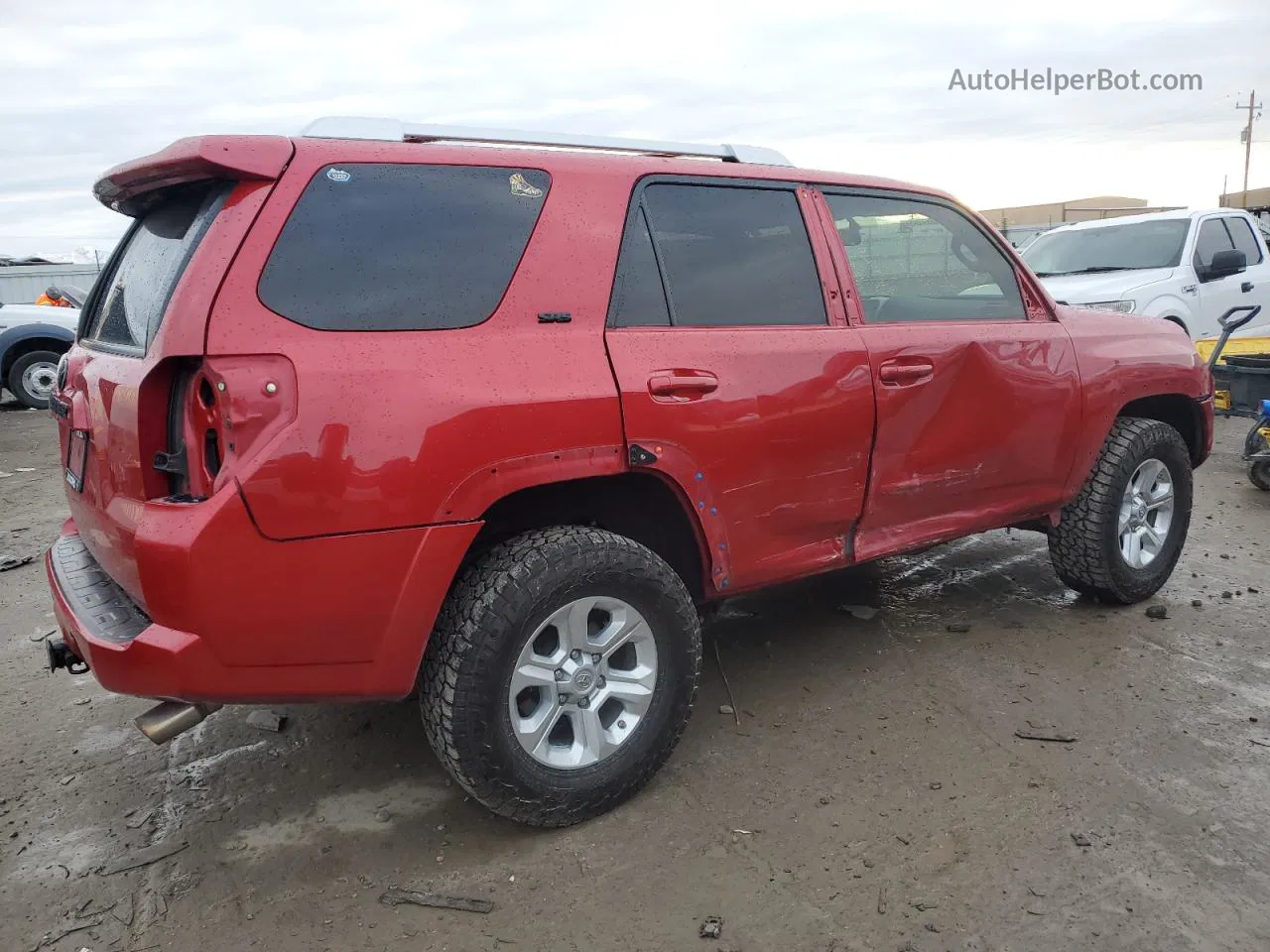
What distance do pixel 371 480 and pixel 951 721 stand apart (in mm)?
2157

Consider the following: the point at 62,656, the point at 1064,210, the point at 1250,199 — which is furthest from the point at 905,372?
the point at 1064,210

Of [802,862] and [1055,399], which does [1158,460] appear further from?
[802,862]

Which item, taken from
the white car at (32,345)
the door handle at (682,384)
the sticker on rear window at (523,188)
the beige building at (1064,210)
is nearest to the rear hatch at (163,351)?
the sticker on rear window at (523,188)

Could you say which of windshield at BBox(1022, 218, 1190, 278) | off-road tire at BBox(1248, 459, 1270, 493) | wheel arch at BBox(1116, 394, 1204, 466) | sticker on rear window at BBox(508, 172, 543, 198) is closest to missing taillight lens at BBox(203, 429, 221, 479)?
sticker on rear window at BBox(508, 172, 543, 198)

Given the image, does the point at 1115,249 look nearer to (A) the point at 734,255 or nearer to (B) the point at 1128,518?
(B) the point at 1128,518

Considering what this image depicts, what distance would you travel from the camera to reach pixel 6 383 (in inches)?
460

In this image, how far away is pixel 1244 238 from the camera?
31.5ft

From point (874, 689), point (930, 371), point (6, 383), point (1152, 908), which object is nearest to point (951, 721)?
point (874, 689)

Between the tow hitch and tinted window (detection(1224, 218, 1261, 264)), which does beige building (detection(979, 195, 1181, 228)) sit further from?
the tow hitch

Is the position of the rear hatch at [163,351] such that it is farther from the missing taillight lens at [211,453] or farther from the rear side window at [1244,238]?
the rear side window at [1244,238]

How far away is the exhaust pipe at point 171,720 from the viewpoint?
7.95ft

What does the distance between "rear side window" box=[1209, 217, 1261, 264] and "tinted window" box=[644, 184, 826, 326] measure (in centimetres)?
834

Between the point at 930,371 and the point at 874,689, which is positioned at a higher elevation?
the point at 930,371

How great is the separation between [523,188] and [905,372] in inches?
57.8
